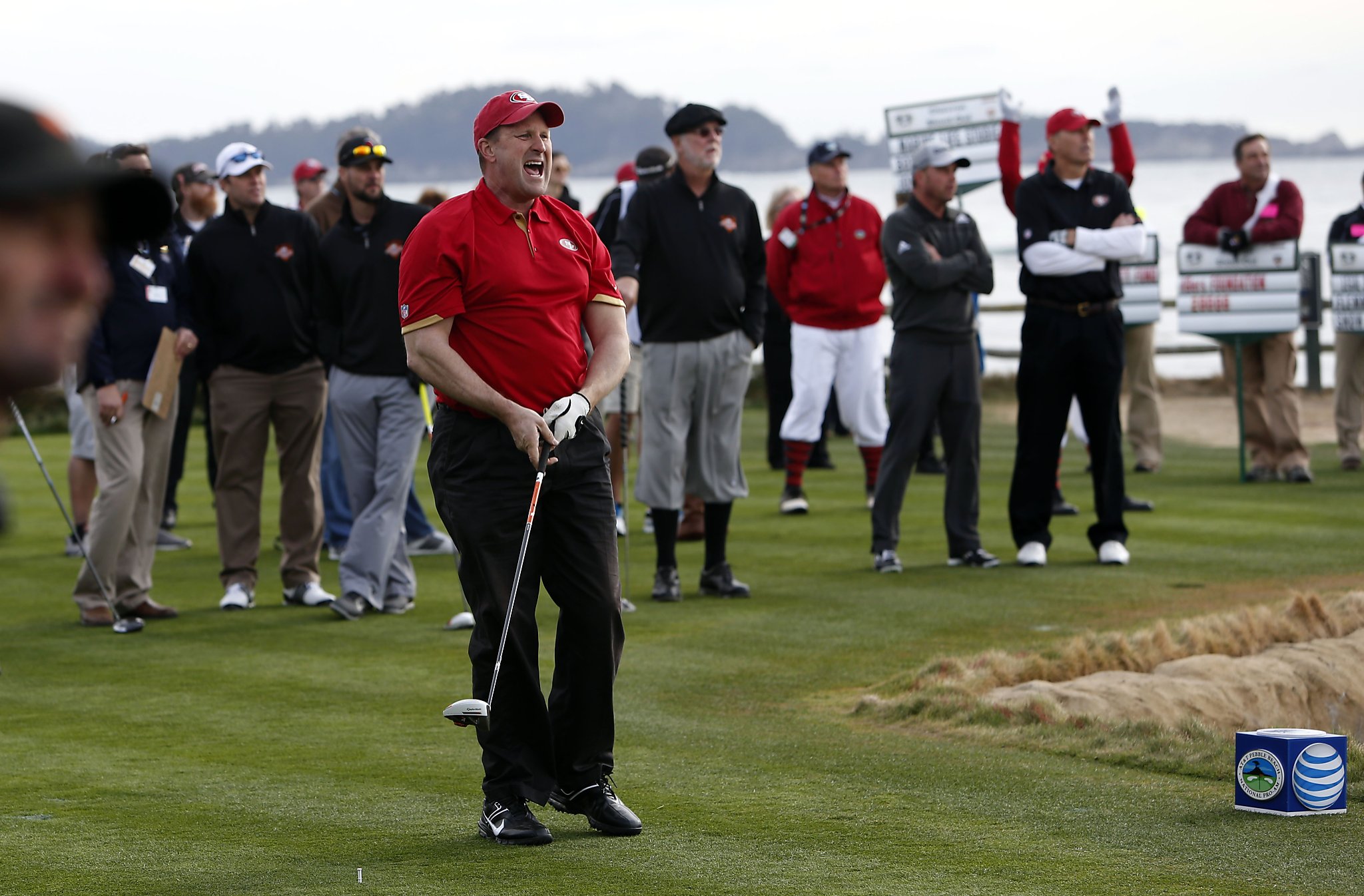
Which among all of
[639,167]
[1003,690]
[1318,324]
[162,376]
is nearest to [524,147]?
[1003,690]

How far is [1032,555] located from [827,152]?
3.01 metres

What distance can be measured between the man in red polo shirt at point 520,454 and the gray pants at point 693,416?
403cm

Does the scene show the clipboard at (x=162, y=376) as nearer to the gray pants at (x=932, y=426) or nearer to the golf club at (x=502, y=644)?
the gray pants at (x=932, y=426)

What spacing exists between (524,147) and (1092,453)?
5.82 meters

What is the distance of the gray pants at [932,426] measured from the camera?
10.0 m

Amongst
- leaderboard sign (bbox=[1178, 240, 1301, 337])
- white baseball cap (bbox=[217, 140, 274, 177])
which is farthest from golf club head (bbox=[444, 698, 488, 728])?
leaderboard sign (bbox=[1178, 240, 1301, 337])

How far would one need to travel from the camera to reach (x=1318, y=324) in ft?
64.5

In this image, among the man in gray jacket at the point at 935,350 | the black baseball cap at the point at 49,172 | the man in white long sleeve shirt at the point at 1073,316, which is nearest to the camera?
the black baseball cap at the point at 49,172

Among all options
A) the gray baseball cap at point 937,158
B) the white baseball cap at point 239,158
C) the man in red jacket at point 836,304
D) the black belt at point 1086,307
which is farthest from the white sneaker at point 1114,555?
the white baseball cap at point 239,158

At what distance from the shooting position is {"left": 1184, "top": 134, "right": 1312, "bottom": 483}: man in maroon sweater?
43.6 feet

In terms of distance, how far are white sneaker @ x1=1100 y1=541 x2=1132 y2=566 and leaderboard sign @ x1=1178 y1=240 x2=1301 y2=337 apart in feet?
Answer: 13.3

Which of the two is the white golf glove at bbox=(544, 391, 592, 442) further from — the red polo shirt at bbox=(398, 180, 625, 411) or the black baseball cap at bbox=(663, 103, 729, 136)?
the black baseball cap at bbox=(663, 103, 729, 136)

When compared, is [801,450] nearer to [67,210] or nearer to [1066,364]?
[1066,364]

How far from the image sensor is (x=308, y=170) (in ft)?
45.3
